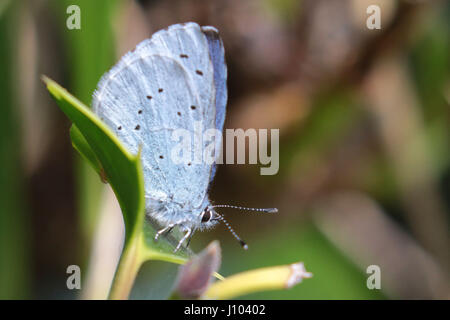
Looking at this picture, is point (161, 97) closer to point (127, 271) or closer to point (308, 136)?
point (127, 271)

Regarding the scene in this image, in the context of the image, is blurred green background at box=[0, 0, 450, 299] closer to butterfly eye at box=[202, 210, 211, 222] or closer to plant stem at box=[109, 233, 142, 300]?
butterfly eye at box=[202, 210, 211, 222]

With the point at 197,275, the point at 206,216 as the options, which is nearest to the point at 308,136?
the point at 206,216

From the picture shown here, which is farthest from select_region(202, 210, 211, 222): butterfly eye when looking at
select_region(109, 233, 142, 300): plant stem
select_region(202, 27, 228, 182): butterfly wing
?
select_region(109, 233, 142, 300): plant stem

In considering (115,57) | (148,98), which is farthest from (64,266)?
(148,98)

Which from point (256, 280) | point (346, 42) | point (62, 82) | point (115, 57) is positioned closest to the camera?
point (256, 280)

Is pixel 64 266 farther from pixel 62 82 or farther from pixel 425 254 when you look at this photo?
pixel 425 254
